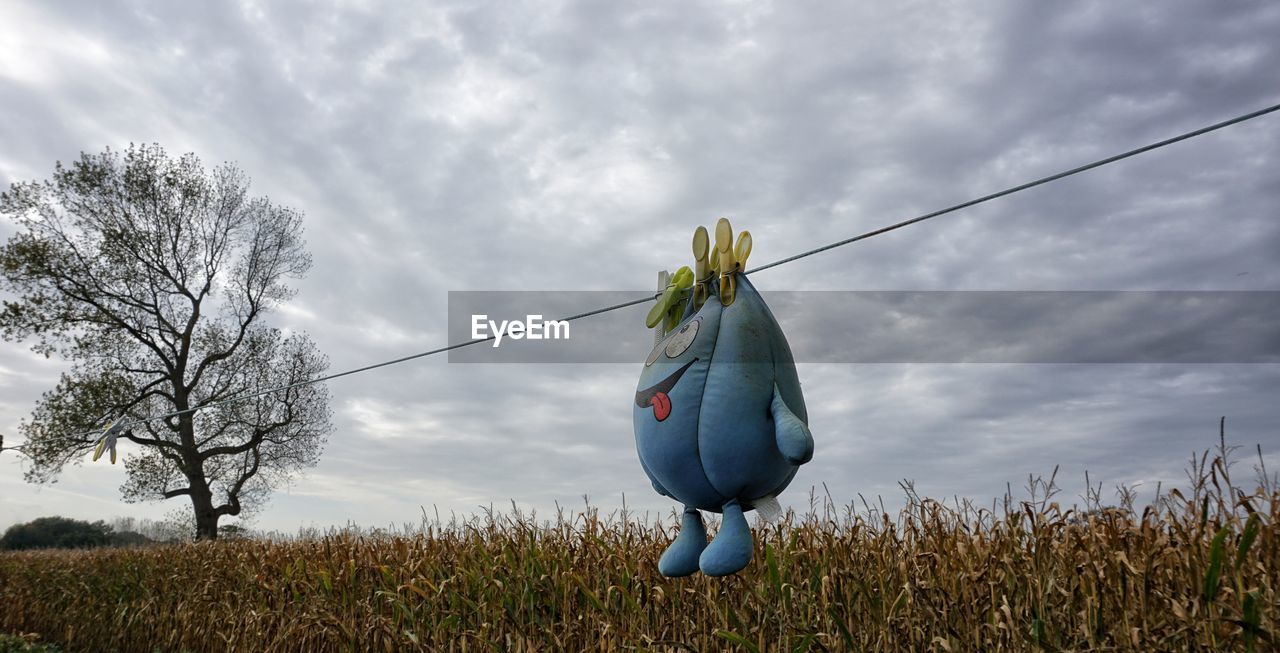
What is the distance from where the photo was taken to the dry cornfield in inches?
128

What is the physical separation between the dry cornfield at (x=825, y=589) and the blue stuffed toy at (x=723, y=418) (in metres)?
1.74

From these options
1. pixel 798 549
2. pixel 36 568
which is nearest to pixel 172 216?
pixel 36 568

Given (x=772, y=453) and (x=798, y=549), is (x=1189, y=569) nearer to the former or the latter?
(x=798, y=549)

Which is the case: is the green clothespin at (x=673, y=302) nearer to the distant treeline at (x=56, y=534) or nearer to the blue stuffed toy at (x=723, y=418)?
the blue stuffed toy at (x=723, y=418)

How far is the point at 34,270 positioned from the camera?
576 inches

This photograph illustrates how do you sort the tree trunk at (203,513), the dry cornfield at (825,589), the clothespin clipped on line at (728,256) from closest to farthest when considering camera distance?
the clothespin clipped on line at (728,256)
the dry cornfield at (825,589)
the tree trunk at (203,513)

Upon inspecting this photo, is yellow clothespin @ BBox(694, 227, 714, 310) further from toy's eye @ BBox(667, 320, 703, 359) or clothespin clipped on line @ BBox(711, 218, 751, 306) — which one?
toy's eye @ BBox(667, 320, 703, 359)

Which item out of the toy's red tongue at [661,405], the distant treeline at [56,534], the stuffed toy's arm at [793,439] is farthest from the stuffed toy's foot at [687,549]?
the distant treeline at [56,534]

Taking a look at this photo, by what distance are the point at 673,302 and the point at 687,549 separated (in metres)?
0.70

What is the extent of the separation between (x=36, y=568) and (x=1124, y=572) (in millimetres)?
14106

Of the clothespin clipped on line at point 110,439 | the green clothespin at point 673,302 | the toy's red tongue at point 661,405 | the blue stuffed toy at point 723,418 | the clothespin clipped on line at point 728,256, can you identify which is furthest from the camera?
the clothespin clipped on line at point 110,439

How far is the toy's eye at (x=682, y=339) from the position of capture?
82.8 inches

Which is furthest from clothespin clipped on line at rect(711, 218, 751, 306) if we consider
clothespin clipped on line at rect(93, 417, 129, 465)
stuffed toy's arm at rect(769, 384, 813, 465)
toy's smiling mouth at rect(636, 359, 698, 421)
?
clothespin clipped on line at rect(93, 417, 129, 465)

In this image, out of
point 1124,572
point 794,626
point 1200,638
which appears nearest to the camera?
point 1200,638
